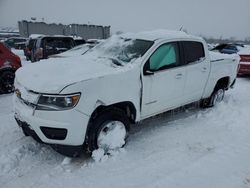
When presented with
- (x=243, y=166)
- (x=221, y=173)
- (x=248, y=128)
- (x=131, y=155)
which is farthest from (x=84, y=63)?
(x=248, y=128)

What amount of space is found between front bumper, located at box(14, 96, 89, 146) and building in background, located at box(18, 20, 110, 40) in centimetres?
3262

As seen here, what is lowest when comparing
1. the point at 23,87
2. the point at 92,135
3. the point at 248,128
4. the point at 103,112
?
the point at 248,128

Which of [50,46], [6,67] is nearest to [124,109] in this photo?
[6,67]

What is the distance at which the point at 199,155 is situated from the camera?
3.97 meters

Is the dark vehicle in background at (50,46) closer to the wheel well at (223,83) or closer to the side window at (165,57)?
the wheel well at (223,83)

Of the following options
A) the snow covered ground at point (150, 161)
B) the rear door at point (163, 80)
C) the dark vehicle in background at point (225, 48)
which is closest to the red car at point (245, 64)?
the dark vehicle in background at point (225, 48)

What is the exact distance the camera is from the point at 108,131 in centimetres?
386

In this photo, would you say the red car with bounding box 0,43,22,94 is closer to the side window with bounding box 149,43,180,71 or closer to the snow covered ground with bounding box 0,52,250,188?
the snow covered ground with bounding box 0,52,250,188

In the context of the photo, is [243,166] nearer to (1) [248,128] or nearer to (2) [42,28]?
(1) [248,128]

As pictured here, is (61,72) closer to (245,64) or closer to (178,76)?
(178,76)

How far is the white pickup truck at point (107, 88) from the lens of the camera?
3.27 m

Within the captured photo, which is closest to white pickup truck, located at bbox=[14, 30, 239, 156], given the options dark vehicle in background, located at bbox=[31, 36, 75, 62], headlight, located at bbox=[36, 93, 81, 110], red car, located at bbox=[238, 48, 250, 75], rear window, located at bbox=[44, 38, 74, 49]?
headlight, located at bbox=[36, 93, 81, 110]

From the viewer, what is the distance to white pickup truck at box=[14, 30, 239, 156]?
3273 mm

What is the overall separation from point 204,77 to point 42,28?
120ft
